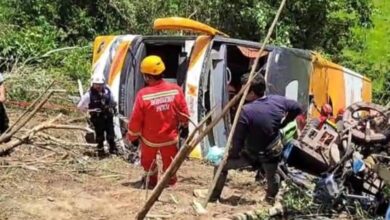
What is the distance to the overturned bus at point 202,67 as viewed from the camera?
941 centimetres


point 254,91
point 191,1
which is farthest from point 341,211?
point 191,1

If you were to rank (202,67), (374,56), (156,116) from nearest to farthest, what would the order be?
(156,116)
(202,67)
(374,56)

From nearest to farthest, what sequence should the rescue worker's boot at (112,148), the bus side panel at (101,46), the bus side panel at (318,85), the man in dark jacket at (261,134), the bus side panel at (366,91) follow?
the man in dark jacket at (261,134) → the rescue worker's boot at (112,148) → the bus side panel at (101,46) → the bus side panel at (318,85) → the bus side panel at (366,91)

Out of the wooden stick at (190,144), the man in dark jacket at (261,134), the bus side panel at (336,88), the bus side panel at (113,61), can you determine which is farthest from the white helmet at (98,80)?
the wooden stick at (190,144)

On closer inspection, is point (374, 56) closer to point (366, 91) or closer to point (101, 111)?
point (366, 91)

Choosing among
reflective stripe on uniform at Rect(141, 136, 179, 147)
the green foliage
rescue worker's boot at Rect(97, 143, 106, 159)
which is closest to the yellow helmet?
reflective stripe on uniform at Rect(141, 136, 179, 147)

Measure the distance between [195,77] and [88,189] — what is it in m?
2.72

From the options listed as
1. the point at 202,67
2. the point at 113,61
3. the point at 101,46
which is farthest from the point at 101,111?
the point at 101,46

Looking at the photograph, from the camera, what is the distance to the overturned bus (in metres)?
9.41

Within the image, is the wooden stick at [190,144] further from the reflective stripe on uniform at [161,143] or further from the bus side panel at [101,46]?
the bus side panel at [101,46]

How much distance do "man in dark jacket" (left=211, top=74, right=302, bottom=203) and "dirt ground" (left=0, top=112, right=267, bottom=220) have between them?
1.06ft

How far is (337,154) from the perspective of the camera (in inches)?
265

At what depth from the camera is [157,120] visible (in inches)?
285

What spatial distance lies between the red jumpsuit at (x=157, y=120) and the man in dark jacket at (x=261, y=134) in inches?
25.8
